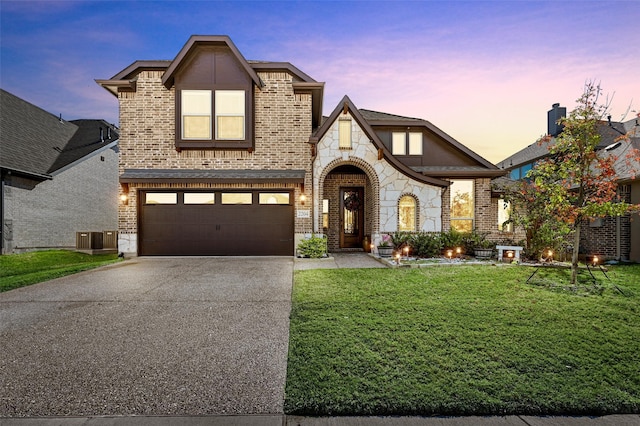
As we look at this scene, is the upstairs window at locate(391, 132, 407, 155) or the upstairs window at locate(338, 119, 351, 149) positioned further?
the upstairs window at locate(391, 132, 407, 155)

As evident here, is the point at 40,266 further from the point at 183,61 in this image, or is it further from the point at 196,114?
the point at 183,61

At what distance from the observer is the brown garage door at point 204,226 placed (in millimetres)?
11562

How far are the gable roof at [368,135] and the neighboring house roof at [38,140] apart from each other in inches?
536

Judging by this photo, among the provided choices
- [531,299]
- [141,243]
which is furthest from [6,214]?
[531,299]

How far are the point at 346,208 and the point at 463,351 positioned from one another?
10.5 metres

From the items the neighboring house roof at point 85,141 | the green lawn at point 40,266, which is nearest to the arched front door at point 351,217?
the green lawn at point 40,266

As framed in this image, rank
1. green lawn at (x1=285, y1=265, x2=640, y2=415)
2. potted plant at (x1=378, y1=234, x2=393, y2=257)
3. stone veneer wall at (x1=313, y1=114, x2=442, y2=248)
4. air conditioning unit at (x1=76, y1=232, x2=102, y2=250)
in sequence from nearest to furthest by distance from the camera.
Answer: green lawn at (x1=285, y1=265, x2=640, y2=415)
potted plant at (x1=378, y1=234, x2=393, y2=257)
stone veneer wall at (x1=313, y1=114, x2=442, y2=248)
air conditioning unit at (x1=76, y1=232, x2=102, y2=250)

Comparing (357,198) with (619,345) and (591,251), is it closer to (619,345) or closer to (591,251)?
(591,251)

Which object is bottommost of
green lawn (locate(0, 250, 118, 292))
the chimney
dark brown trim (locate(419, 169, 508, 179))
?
green lawn (locate(0, 250, 118, 292))

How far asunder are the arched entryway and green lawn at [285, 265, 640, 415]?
24.0 feet

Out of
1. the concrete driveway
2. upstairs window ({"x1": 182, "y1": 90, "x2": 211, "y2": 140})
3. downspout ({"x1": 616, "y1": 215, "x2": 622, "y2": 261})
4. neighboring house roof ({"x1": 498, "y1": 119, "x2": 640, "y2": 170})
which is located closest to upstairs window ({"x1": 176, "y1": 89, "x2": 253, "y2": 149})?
upstairs window ({"x1": 182, "y1": 90, "x2": 211, "y2": 140})

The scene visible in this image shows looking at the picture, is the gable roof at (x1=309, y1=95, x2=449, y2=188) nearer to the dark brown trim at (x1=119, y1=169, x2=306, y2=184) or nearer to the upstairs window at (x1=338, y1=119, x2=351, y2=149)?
the upstairs window at (x1=338, y1=119, x2=351, y2=149)

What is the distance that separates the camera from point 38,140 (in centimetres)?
1638

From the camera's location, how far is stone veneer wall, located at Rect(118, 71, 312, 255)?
451 inches
